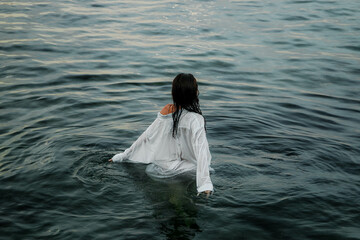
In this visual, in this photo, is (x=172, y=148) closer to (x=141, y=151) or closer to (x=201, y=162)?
(x=141, y=151)

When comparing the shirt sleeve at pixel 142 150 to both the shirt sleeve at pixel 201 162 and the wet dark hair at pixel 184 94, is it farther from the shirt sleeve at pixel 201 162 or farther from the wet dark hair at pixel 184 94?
the shirt sleeve at pixel 201 162

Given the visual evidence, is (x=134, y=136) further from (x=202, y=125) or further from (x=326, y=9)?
(x=326, y=9)

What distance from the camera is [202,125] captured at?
5285 mm

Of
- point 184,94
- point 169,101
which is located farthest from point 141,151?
point 169,101

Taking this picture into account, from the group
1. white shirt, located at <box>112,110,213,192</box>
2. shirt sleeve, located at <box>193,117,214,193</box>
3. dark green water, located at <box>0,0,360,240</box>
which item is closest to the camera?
shirt sleeve, located at <box>193,117,214,193</box>

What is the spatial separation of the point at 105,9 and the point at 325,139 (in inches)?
613

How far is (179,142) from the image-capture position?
18.2 ft

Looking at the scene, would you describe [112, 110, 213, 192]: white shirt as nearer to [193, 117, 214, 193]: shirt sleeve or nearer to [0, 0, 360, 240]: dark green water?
[193, 117, 214, 193]: shirt sleeve

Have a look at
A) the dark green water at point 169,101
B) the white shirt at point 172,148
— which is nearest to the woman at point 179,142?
the white shirt at point 172,148

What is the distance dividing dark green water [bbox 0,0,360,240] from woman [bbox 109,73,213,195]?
28 centimetres

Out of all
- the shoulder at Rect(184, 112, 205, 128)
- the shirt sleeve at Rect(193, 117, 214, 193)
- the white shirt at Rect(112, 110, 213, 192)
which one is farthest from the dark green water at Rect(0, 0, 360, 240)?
the shoulder at Rect(184, 112, 205, 128)

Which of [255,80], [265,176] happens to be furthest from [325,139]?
[255,80]

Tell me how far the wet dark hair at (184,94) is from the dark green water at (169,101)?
3.28 feet

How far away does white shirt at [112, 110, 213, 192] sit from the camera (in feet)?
17.1
